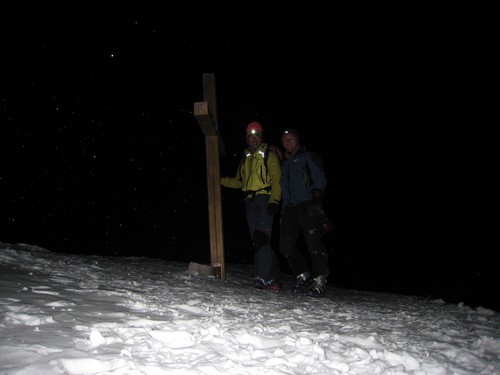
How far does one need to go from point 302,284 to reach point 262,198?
129cm

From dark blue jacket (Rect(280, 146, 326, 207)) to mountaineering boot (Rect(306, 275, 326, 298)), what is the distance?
1.07 metres

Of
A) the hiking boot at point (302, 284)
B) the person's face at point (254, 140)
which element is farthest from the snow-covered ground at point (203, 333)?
the person's face at point (254, 140)

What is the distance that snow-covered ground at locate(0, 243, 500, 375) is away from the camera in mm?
1638

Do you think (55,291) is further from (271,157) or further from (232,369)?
(271,157)

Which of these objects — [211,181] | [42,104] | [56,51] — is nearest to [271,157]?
[211,181]

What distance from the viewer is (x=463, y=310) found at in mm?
3986

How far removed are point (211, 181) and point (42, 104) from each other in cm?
2698

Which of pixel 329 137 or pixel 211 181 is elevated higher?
pixel 329 137

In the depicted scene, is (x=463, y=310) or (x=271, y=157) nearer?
(x=463, y=310)

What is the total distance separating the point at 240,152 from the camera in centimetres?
3409

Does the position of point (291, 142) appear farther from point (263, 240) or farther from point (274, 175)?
point (263, 240)

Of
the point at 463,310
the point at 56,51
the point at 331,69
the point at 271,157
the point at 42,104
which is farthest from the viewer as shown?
the point at 331,69

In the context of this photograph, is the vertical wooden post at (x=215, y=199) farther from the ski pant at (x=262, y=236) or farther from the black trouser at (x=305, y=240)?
the black trouser at (x=305, y=240)

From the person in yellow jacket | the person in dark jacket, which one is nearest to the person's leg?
the person in yellow jacket
